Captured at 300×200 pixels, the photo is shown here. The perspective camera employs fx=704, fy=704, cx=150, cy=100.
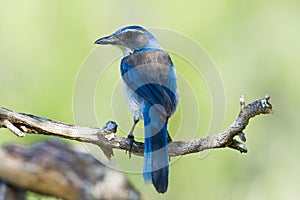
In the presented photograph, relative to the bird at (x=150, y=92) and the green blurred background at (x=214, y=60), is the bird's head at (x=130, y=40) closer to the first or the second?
the bird at (x=150, y=92)

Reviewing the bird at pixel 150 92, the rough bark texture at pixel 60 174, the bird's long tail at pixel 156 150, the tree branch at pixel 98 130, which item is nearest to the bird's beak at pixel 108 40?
the bird at pixel 150 92

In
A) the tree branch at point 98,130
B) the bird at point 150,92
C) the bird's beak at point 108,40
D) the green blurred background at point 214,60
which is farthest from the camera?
the green blurred background at point 214,60

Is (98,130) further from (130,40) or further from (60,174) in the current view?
(60,174)

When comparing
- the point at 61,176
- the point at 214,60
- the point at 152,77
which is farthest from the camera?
the point at 214,60

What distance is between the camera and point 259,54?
8383 millimetres

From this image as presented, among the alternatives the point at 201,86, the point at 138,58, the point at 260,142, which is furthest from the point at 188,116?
the point at 260,142

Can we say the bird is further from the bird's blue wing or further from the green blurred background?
the green blurred background

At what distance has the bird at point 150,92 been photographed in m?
4.64

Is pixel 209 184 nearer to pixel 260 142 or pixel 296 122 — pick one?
pixel 260 142

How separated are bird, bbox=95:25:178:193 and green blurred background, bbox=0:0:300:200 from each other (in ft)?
4.50

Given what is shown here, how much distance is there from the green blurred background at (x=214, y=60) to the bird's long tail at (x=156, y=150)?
1911 millimetres

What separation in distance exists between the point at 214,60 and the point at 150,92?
3.05 m

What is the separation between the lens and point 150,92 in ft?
16.8

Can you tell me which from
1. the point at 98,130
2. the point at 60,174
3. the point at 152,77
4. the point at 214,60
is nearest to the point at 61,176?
the point at 60,174
